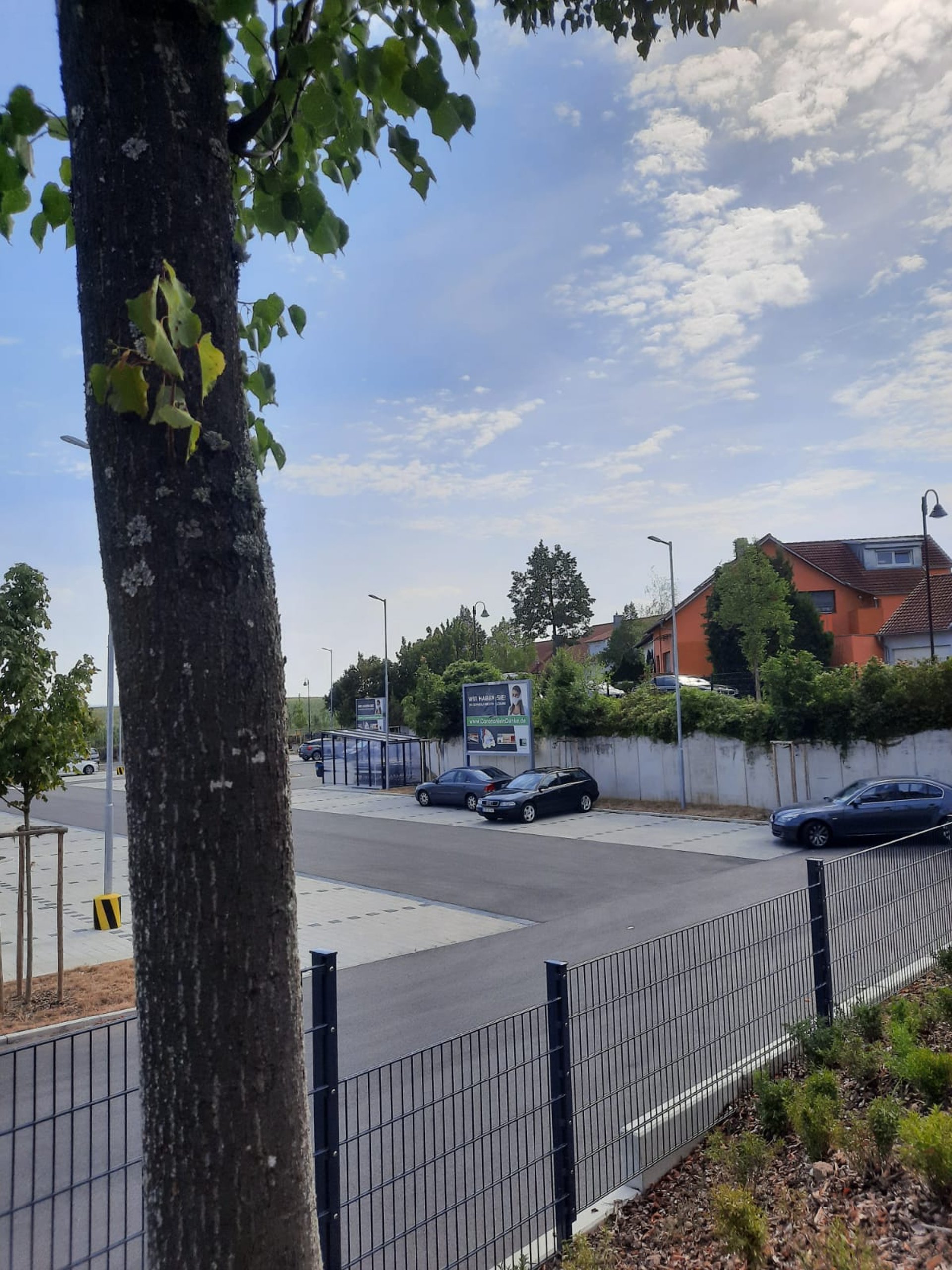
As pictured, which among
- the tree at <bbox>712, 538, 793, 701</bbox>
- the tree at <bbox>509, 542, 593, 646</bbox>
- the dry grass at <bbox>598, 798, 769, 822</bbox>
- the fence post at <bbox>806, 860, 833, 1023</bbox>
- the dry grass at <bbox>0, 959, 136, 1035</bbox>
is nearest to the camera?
the fence post at <bbox>806, 860, 833, 1023</bbox>

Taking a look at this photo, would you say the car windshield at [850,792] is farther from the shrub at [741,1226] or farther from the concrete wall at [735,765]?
the shrub at [741,1226]

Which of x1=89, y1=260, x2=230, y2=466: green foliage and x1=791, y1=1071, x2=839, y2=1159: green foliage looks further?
x1=791, y1=1071, x2=839, y2=1159: green foliage

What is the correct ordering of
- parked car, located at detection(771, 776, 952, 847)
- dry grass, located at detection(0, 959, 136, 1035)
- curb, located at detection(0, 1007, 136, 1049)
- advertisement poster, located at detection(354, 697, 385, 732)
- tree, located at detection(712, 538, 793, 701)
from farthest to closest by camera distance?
advertisement poster, located at detection(354, 697, 385, 732) < tree, located at detection(712, 538, 793, 701) < parked car, located at detection(771, 776, 952, 847) < dry grass, located at detection(0, 959, 136, 1035) < curb, located at detection(0, 1007, 136, 1049)

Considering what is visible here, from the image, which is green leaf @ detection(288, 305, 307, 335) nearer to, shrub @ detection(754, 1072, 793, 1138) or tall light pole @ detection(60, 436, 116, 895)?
shrub @ detection(754, 1072, 793, 1138)

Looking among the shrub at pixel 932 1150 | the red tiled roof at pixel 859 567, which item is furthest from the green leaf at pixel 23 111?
the red tiled roof at pixel 859 567

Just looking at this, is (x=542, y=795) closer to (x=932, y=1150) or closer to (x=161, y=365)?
(x=932, y=1150)

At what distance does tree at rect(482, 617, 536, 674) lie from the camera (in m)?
55.7

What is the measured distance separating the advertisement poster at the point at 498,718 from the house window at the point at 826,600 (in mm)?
23675

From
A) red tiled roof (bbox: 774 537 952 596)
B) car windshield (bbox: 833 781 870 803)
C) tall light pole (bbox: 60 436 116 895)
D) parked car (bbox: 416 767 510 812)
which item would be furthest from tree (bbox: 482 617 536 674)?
tall light pole (bbox: 60 436 116 895)

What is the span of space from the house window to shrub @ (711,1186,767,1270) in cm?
4824

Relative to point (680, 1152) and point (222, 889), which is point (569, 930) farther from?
point (222, 889)

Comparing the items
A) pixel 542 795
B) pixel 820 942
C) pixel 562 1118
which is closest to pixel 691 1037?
pixel 820 942

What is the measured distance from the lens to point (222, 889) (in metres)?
1.75

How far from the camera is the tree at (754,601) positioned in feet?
112
